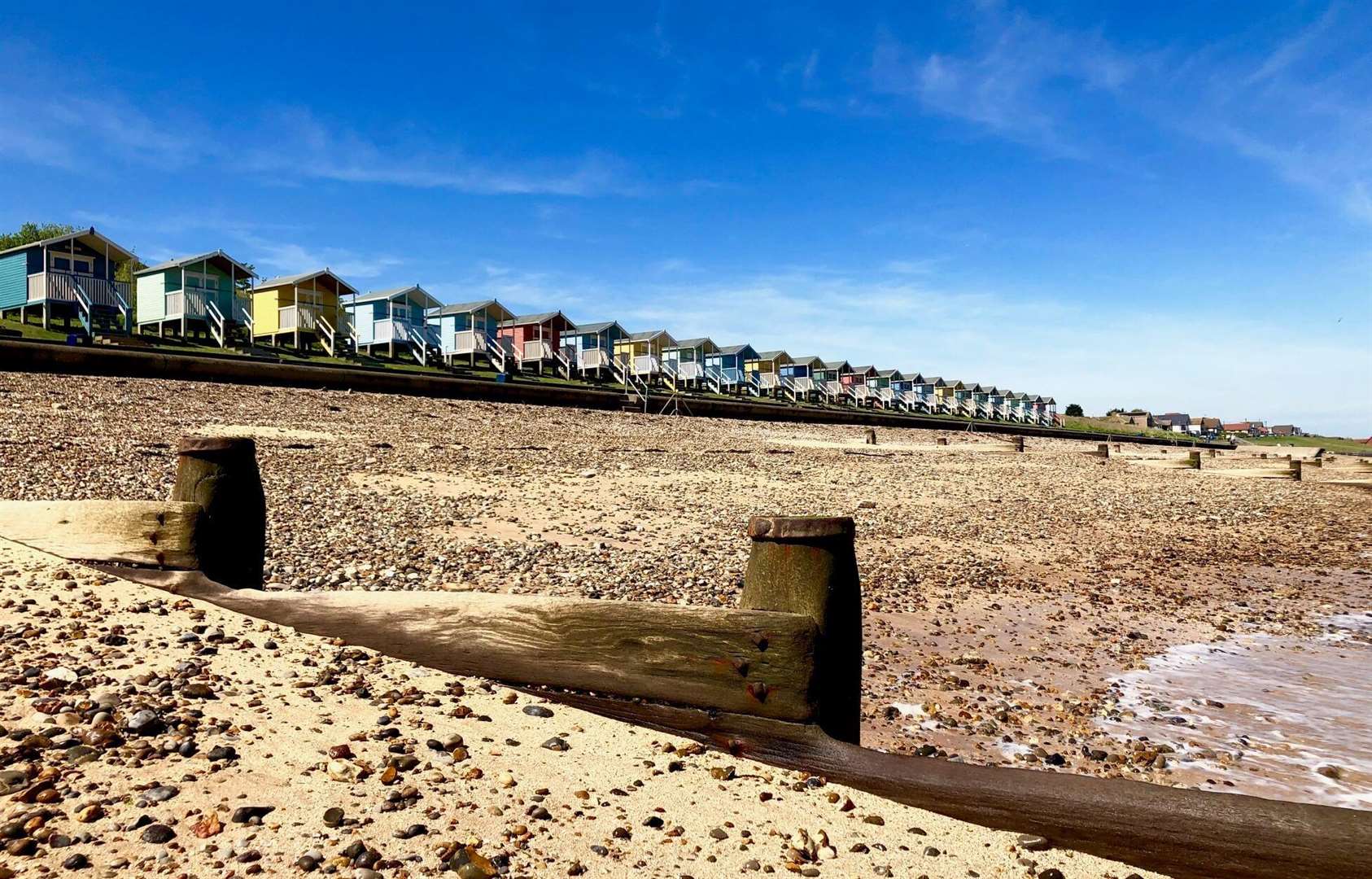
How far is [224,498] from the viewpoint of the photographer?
4445mm

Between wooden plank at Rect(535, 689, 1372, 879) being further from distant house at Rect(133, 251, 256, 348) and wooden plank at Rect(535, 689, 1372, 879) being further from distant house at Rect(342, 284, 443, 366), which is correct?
distant house at Rect(342, 284, 443, 366)

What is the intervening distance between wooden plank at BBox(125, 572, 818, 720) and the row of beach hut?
106 ft

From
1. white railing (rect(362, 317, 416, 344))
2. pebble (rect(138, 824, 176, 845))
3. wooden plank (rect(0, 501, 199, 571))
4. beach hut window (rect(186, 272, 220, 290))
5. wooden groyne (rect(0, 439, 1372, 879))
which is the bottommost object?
pebble (rect(138, 824, 176, 845))

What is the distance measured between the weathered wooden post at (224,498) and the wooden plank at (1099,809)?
2.69 meters

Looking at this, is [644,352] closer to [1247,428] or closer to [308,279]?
[308,279]

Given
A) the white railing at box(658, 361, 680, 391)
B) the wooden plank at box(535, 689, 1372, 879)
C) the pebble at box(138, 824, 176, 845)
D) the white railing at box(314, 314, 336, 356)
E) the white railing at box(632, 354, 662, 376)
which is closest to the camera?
the pebble at box(138, 824, 176, 845)

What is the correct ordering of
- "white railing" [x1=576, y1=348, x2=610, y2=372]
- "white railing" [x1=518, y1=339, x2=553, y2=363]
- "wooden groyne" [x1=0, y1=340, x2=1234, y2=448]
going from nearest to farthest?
"wooden groyne" [x1=0, y1=340, x2=1234, y2=448] → "white railing" [x1=518, y1=339, x2=553, y2=363] → "white railing" [x1=576, y1=348, x2=610, y2=372]

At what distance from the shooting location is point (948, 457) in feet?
84.1

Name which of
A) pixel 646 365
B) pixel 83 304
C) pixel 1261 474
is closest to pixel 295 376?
pixel 83 304

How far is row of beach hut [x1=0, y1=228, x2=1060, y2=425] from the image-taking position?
33.8 meters

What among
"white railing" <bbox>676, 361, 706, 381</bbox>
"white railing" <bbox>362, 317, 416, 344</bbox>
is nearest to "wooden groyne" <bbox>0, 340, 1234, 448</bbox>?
"white railing" <bbox>362, 317, 416, 344</bbox>

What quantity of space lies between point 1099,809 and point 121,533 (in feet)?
15.6

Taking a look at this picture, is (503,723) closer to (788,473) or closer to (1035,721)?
(1035,721)

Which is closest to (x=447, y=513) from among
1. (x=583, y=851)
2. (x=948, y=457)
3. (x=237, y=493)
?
(x=237, y=493)
